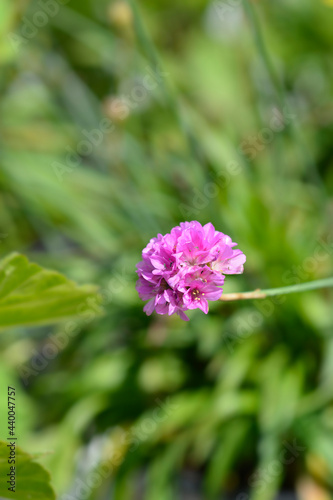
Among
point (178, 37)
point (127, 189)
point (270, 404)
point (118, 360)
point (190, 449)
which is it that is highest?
point (178, 37)

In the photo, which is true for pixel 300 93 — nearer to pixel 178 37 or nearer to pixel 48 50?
pixel 178 37

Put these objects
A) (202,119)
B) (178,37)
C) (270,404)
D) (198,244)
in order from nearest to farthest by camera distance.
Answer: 1. (198,244)
2. (270,404)
3. (202,119)
4. (178,37)

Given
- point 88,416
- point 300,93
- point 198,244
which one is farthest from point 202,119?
point 198,244
